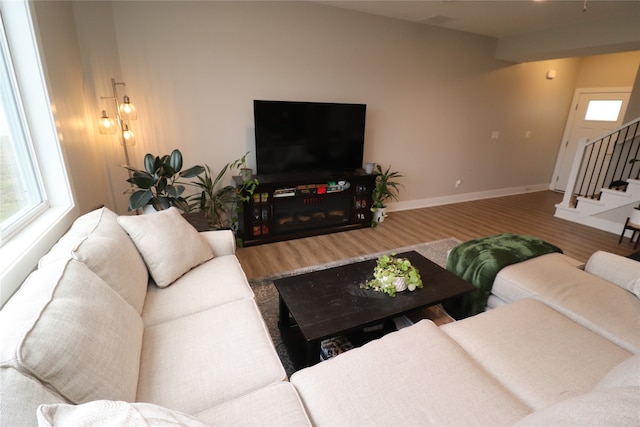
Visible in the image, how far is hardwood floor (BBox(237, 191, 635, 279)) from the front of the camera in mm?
3193

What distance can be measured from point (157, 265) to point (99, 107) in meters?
1.92

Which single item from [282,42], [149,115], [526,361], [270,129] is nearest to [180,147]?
[149,115]

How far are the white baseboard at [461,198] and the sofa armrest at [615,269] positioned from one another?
2807 mm

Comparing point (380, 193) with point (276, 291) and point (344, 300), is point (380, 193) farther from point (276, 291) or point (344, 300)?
point (344, 300)

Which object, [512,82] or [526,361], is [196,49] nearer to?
[526,361]

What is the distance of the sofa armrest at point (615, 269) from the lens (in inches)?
73.0

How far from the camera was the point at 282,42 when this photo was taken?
11.1 feet

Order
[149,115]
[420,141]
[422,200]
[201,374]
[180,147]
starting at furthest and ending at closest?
[422,200]
[420,141]
[180,147]
[149,115]
[201,374]

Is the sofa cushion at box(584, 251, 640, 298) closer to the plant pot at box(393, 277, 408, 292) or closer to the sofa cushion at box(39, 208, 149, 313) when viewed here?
the plant pot at box(393, 277, 408, 292)

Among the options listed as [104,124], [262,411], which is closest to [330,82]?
[104,124]

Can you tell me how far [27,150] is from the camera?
1.88m

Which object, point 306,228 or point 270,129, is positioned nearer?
point 270,129

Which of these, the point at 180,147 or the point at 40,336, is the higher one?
the point at 180,147

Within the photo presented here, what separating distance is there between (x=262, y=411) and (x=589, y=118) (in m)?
7.48
